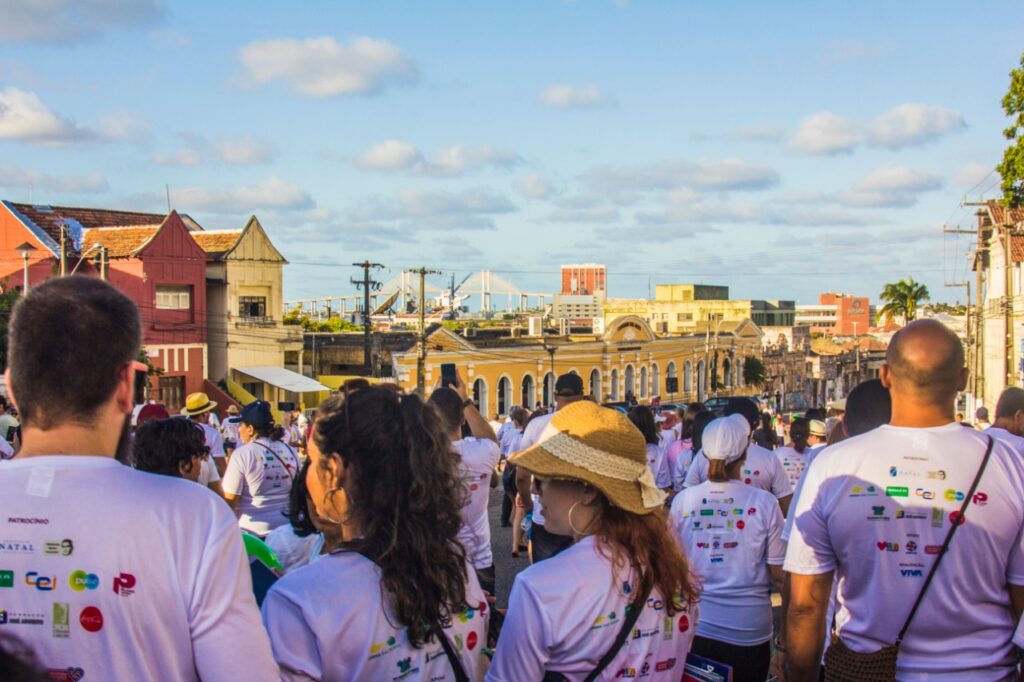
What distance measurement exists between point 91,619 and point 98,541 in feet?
0.62

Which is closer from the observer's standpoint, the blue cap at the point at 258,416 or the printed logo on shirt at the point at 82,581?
the printed logo on shirt at the point at 82,581

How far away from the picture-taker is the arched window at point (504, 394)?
162 feet

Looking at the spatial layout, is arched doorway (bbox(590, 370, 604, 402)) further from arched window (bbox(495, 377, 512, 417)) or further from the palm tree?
the palm tree

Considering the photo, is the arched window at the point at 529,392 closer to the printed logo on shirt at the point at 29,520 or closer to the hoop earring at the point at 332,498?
the hoop earring at the point at 332,498

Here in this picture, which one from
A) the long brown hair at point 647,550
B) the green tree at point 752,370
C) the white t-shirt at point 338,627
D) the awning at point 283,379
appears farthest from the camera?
the green tree at point 752,370

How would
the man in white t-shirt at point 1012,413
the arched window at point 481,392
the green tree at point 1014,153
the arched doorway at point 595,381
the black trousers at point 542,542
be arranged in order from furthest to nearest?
the arched doorway at point 595,381, the arched window at point 481,392, the green tree at point 1014,153, the man in white t-shirt at point 1012,413, the black trousers at point 542,542

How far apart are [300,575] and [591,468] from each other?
1.01 metres

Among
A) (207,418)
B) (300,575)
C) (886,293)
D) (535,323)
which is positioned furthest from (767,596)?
(886,293)

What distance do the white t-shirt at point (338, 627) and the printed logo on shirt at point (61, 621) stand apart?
0.51 m

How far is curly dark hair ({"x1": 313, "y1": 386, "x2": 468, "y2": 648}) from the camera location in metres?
2.84

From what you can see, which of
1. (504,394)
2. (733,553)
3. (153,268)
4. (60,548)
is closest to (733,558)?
(733,553)

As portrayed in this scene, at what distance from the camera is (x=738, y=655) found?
15.9 feet

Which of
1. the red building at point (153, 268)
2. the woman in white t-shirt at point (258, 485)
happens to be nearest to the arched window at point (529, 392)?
the red building at point (153, 268)

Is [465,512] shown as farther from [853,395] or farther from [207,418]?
[207,418]
